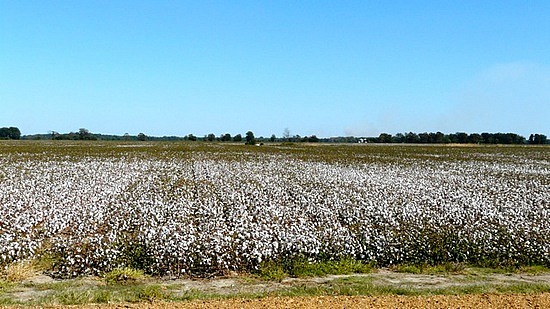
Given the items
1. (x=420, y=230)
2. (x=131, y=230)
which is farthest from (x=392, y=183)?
(x=131, y=230)

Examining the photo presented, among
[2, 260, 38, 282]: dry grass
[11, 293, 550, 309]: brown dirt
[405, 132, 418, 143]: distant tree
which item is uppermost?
[405, 132, 418, 143]: distant tree

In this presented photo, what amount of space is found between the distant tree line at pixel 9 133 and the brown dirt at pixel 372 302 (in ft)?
644

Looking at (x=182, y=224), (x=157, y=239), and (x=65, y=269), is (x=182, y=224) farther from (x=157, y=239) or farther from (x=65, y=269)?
(x=65, y=269)

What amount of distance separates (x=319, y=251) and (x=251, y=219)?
3.99 m

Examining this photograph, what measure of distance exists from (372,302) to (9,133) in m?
199

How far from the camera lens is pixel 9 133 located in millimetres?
173875

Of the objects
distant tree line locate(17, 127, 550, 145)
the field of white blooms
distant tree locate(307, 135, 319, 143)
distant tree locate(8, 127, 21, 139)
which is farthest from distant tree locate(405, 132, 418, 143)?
distant tree locate(8, 127, 21, 139)

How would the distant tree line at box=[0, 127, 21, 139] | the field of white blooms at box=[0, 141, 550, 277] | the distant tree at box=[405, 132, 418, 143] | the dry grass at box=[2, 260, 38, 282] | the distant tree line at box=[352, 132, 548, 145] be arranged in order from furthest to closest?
the distant tree line at box=[0, 127, 21, 139] → the distant tree at box=[405, 132, 418, 143] → the distant tree line at box=[352, 132, 548, 145] → the field of white blooms at box=[0, 141, 550, 277] → the dry grass at box=[2, 260, 38, 282]

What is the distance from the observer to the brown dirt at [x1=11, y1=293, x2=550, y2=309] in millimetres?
6180

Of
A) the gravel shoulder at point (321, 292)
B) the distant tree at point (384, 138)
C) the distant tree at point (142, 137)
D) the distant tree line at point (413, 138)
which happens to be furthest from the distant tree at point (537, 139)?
the gravel shoulder at point (321, 292)

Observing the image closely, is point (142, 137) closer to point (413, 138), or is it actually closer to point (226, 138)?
point (226, 138)

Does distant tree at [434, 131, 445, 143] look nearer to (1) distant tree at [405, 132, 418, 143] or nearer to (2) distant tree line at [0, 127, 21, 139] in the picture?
(1) distant tree at [405, 132, 418, 143]

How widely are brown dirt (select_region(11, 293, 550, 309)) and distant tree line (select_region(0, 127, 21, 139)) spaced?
196 m

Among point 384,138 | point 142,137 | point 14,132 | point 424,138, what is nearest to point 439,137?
point 424,138
